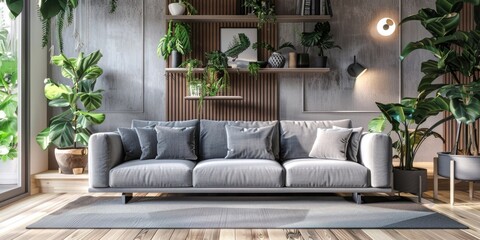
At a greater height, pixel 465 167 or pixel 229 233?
pixel 465 167

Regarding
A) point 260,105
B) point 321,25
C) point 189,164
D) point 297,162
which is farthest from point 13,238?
point 321,25

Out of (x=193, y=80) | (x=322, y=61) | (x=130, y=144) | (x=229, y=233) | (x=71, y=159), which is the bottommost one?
(x=229, y=233)

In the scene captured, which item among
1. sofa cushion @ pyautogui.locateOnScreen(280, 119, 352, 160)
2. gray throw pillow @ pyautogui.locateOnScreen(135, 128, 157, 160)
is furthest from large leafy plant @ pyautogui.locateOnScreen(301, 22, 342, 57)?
gray throw pillow @ pyautogui.locateOnScreen(135, 128, 157, 160)

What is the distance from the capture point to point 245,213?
3.63 meters

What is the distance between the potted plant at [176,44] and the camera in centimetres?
502

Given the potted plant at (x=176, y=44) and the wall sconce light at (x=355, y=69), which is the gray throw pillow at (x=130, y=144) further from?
the wall sconce light at (x=355, y=69)

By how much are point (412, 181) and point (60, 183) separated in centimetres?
357

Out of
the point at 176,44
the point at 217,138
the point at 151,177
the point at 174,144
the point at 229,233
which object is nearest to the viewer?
the point at 229,233

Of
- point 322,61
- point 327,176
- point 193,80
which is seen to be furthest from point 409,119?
point 193,80

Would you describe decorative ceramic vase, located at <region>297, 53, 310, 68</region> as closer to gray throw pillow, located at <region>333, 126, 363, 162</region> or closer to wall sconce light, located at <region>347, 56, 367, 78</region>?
A: wall sconce light, located at <region>347, 56, 367, 78</region>

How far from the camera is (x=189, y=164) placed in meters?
4.08

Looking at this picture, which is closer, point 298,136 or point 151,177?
point 151,177

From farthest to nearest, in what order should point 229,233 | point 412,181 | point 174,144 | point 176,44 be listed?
point 176,44
point 174,144
point 412,181
point 229,233

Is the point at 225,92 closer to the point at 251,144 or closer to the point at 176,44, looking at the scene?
the point at 176,44
